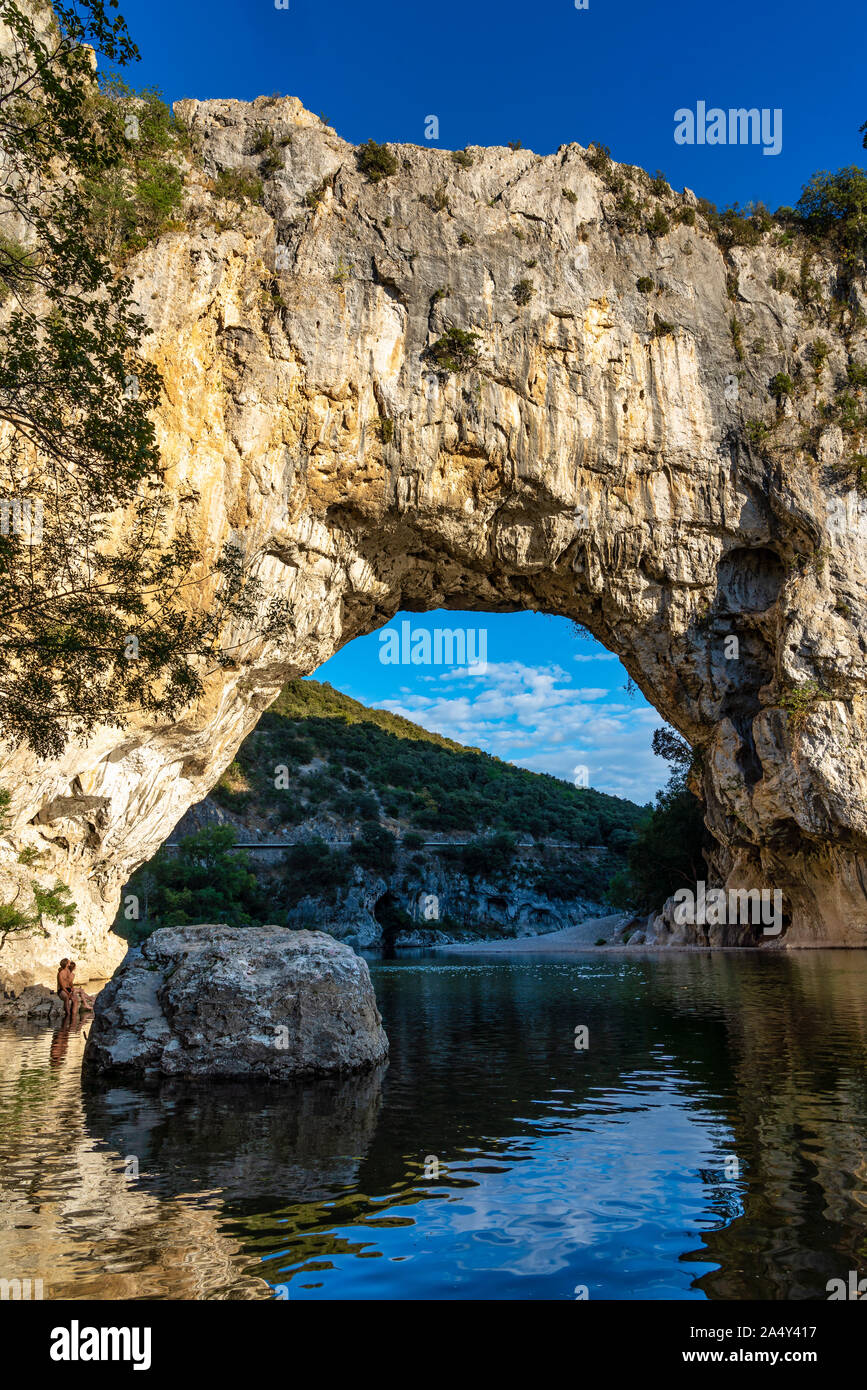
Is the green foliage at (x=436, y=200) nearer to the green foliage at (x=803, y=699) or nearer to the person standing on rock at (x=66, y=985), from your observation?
the green foliage at (x=803, y=699)

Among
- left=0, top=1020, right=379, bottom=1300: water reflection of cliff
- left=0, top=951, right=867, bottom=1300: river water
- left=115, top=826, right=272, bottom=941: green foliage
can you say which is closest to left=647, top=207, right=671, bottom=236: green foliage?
left=0, top=951, right=867, bottom=1300: river water

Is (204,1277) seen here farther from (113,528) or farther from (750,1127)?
(113,528)

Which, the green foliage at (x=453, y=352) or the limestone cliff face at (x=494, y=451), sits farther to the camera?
the green foliage at (x=453, y=352)

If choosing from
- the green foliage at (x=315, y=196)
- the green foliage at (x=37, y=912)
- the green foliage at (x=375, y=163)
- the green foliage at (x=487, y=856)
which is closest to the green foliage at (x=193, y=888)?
the green foliage at (x=37, y=912)

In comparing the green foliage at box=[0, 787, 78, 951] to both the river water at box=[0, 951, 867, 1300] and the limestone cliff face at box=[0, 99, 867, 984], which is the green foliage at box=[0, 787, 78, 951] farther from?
the river water at box=[0, 951, 867, 1300]

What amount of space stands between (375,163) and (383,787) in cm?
6687

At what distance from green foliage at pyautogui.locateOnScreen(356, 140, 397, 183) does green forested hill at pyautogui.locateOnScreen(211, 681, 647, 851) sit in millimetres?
53526

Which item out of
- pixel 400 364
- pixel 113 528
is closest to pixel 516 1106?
pixel 113 528

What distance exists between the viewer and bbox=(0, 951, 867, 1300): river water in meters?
4.77

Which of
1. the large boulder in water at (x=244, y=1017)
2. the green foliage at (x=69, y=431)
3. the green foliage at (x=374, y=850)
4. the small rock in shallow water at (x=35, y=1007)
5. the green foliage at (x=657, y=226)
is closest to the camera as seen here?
the green foliage at (x=69, y=431)

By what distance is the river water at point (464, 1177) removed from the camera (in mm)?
4766

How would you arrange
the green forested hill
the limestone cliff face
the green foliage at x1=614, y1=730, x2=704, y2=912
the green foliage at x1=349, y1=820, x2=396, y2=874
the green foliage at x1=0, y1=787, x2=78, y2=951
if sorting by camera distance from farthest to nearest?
the green forested hill → the green foliage at x1=349, y1=820, x2=396, y2=874 → the green foliage at x1=614, y1=730, x2=704, y2=912 → the limestone cliff face → the green foliage at x1=0, y1=787, x2=78, y2=951

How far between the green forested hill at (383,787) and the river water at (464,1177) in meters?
66.3

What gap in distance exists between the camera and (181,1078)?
10.8 meters
